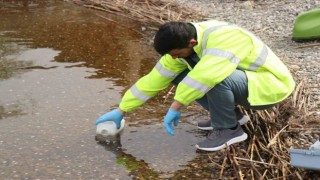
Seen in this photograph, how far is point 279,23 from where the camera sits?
660cm

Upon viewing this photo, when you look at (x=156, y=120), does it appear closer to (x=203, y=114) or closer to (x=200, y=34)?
(x=203, y=114)

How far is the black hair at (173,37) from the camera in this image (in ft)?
9.27

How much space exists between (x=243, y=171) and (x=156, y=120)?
3.04ft

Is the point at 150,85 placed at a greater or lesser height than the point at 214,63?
lesser

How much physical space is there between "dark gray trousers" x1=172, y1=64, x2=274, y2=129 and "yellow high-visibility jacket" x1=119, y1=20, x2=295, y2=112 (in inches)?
2.0

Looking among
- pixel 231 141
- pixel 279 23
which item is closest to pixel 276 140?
pixel 231 141

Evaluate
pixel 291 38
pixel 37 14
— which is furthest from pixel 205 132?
pixel 37 14

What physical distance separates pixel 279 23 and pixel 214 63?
407 cm

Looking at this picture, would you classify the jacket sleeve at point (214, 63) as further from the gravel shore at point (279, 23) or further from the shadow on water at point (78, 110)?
the gravel shore at point (279, 23)

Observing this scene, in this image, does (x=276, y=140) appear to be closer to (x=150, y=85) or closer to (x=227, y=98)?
(x=227, y=98)

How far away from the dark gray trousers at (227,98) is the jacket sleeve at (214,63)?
0.08 m

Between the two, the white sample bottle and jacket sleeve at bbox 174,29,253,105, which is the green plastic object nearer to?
jacket sleeve at bbox 174,29,253,105

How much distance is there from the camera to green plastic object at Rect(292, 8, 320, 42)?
5.54m

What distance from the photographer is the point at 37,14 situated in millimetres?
6875
